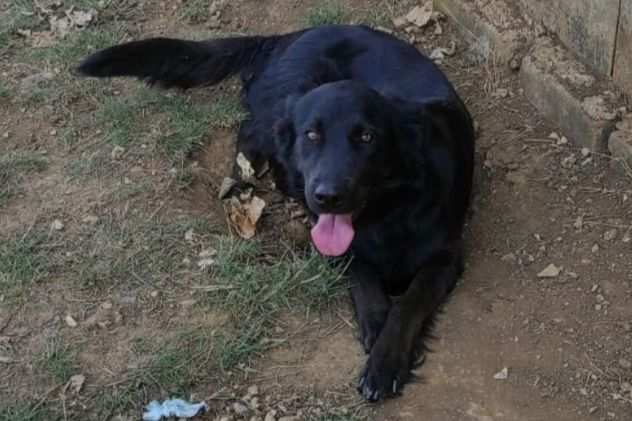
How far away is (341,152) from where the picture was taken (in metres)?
3.28

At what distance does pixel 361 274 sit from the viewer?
3.51m

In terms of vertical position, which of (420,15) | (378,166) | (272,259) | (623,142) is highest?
(378,166)

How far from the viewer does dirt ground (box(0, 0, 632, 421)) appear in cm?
308

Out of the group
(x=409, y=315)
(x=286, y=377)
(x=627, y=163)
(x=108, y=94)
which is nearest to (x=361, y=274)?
(x=409, y=315)

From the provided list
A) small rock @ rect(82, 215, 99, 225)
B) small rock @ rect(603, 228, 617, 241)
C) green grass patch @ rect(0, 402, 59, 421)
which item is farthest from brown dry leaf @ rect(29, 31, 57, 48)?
small rock @ rect(603, 228, 617, 241)

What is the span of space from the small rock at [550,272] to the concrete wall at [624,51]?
81cm

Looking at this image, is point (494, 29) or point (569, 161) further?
point (494, 29)

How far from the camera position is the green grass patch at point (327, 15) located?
15.8 ft

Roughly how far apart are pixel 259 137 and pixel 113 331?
3.49 feet

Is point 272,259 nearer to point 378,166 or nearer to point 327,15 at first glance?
point 378,166

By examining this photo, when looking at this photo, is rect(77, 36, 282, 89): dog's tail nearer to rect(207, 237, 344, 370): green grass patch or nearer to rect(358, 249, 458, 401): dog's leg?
rect(207, 237, 344, 370): green grass patch

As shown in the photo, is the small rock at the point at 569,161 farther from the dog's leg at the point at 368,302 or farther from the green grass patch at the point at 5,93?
the green grass patch at the point at 5,93

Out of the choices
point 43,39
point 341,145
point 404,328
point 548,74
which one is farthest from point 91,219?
point 548,74

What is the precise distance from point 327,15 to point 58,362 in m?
2.31
